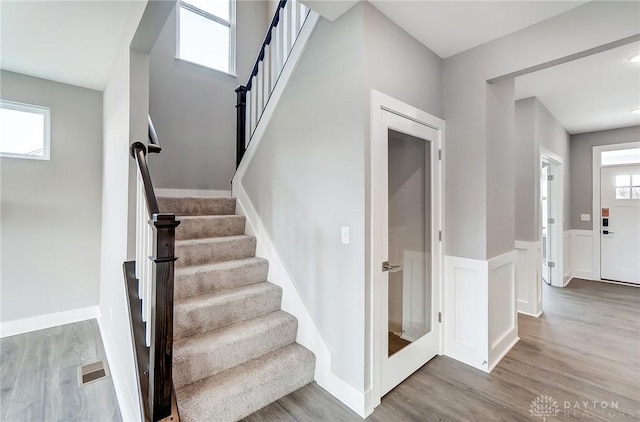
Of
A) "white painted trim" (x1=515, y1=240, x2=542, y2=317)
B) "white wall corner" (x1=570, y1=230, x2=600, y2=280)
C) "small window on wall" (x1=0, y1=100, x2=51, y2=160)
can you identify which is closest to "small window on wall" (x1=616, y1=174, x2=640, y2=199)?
"white wall corner" (x1=570, y1=230, x2=600, y2=280)

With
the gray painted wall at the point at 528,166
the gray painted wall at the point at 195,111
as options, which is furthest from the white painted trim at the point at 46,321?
the gray painted wall at the point at 528,166

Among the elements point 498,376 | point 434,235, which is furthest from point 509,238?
point 498,376

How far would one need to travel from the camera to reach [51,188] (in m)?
3.33

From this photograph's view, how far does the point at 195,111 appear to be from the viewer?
13.3 feet

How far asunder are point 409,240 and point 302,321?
3.56ft

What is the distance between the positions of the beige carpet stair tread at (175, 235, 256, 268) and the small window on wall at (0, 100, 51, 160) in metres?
2.21

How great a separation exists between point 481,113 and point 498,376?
2090 millimetres

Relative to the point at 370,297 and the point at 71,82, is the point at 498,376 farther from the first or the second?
the point at 71,82

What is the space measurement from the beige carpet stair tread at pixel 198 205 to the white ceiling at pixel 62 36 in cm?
140

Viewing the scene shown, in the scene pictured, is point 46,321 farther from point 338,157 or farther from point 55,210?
point 338,157

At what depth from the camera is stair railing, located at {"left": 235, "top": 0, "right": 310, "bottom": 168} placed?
2621 millimetres

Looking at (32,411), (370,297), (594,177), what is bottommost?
(32,411)

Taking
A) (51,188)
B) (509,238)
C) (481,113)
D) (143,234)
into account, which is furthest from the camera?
(51,188)

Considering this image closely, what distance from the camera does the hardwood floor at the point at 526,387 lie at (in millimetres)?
1903
